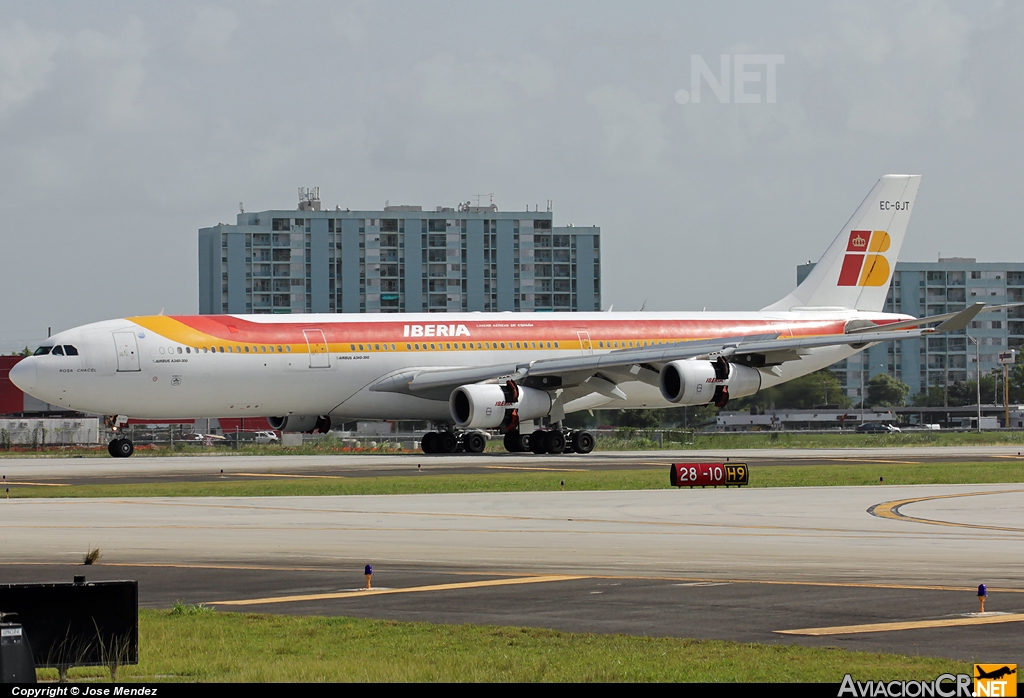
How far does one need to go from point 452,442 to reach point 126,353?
13.4 metres

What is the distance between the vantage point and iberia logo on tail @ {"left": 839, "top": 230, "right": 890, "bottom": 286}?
63.6 m

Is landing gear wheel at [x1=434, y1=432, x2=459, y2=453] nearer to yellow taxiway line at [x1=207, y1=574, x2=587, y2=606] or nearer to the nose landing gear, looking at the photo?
the nose landing gear

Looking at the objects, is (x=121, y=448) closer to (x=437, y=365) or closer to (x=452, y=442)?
(x=437, y=365)

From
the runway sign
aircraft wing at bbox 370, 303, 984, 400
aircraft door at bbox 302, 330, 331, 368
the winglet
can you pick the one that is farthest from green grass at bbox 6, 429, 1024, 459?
the runway sign

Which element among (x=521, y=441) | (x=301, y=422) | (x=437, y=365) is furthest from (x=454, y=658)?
(x=301, y=422)

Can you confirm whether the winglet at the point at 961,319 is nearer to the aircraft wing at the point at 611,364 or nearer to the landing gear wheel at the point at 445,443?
the aircraft wing at the point at 611,364

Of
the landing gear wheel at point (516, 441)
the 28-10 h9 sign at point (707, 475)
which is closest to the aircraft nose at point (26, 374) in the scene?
the landing gear wheel at point (516, 441)

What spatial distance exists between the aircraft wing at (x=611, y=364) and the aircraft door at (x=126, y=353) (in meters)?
9.23

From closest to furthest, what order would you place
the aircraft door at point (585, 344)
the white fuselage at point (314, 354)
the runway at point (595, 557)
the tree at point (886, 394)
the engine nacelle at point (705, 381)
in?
the runway at point (595, 557)
the white fuselage at point (314, 354)
the engine nacelle at point (705, 381)
the aircraft door at point (585, 344)
the tree at point (886, 394)

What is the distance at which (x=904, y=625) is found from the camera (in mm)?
13812

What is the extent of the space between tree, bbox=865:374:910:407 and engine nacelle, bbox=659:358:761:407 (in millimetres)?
121291

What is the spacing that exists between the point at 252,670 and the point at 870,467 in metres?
33.6

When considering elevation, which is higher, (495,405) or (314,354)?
(314,354)

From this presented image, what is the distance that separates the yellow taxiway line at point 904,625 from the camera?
44.4 ft
